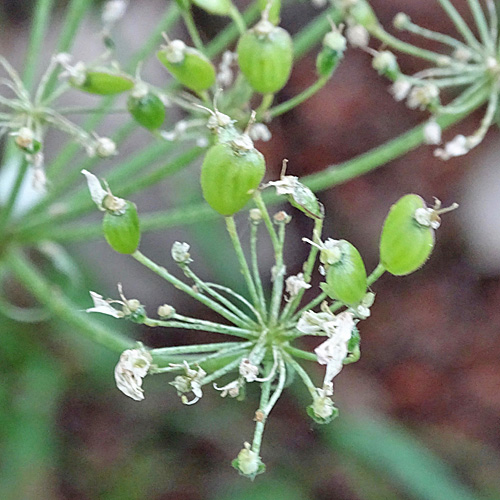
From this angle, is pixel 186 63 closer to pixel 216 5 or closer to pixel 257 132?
pixel 216 5

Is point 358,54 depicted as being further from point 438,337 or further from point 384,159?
point 384,159

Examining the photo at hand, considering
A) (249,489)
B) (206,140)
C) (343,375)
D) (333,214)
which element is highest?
(206,140)

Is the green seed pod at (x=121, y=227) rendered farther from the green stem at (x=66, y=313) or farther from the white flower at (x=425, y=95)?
the white flower at (x=425, y=95)

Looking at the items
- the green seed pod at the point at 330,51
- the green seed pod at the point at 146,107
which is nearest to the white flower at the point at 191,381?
the green seed pod at the point at 146,107

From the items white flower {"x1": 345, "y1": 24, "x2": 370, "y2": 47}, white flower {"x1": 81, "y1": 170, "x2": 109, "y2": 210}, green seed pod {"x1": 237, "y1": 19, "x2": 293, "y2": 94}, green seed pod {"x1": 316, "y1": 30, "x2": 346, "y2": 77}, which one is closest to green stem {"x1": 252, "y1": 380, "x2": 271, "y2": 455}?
white flower {"x1": 81, "y1": 170, "x2": 109, "y2": 210}

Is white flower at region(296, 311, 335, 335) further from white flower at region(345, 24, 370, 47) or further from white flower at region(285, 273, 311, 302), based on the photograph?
white flower at region(345, 24, 370, 47)

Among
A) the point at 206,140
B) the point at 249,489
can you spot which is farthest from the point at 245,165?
the point at 249,489
